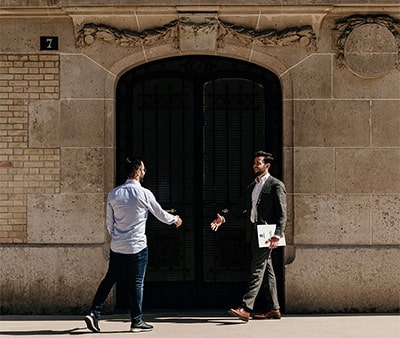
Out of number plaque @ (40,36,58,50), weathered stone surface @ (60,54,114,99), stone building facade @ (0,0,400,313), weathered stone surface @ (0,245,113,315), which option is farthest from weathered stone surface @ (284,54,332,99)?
weathered stone surface @ (0,245,113,315)

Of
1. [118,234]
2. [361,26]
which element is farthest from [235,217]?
[361,26]

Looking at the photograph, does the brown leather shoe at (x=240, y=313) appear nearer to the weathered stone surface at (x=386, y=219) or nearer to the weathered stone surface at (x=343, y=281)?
the weathered stone surface at (x=343, y=281)

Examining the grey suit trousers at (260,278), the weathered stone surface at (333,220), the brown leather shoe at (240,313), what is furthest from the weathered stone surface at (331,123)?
the brown leather shoe at (240,313)

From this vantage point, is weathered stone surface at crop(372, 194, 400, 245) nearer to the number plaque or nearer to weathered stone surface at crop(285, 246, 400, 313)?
weathered stone surface at crop(285, 246, 400, 313)

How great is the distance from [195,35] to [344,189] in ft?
8.69

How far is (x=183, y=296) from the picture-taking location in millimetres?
11234

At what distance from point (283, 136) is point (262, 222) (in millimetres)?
1337

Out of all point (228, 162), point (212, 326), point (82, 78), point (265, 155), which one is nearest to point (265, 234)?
point (265, 155)

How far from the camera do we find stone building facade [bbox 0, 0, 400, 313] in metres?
10.8

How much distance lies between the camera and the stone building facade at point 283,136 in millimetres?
10797

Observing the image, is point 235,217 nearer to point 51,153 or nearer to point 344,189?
point 344,189

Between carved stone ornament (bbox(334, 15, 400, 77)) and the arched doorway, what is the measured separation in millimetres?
1044

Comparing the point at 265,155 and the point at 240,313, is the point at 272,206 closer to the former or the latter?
the point at 265,155

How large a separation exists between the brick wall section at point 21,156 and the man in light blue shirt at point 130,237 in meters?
1.68
